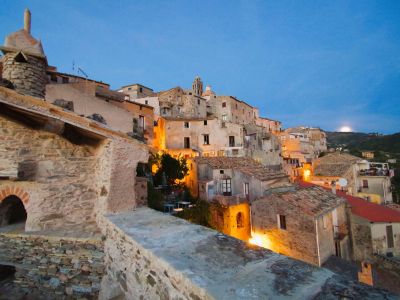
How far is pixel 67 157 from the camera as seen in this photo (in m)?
4.77

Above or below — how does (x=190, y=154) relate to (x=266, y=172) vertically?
above

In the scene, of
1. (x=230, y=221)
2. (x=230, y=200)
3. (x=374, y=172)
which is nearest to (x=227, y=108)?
(x=374, y=172)

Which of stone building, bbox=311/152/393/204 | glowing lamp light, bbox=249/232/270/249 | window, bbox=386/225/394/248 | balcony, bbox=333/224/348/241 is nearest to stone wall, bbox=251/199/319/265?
glowing lamp light, bbox=249/232/270/249

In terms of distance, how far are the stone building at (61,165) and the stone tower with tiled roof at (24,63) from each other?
14.9 ft

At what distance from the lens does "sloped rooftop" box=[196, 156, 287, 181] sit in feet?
60.5

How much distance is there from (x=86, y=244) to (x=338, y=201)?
1593 cm

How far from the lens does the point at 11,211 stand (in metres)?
5.44

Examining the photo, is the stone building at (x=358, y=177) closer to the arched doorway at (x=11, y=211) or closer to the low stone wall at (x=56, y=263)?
the low stone wall at (x=56, y=263)

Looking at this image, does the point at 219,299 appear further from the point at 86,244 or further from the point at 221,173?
the point at 221,173

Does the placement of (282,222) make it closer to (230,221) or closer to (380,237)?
(230,221)

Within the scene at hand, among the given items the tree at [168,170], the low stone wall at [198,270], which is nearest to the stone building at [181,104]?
the tree at [168,170]

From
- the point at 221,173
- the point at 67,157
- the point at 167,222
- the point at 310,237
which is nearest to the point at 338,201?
the point at 310,237

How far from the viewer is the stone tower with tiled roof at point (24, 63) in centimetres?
806

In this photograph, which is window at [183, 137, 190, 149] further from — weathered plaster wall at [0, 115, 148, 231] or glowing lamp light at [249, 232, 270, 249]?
weathered plaster wall at [0, 115, 148, 231]
